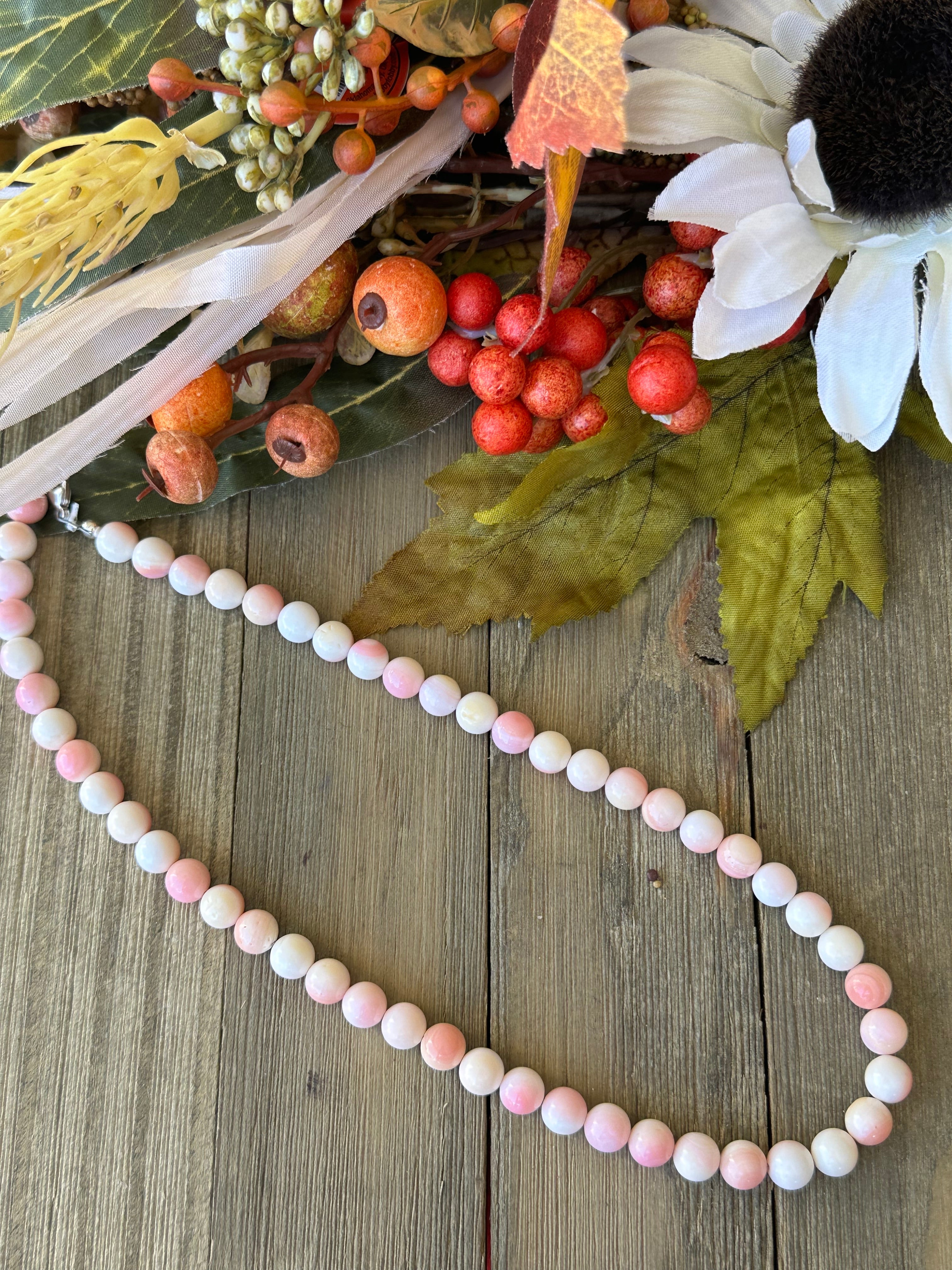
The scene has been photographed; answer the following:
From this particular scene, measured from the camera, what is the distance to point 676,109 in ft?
1.39

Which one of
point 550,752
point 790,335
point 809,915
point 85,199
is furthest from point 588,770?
point 85,199

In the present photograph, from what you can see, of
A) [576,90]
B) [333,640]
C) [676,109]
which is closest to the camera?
[576,90]

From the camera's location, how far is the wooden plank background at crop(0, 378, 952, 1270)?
47 cm

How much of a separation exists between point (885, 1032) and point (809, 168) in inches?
14.8

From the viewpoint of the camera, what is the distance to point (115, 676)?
53 centimetres

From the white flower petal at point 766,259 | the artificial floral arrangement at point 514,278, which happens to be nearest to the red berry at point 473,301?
the artificial floral arrangement at point 514,278

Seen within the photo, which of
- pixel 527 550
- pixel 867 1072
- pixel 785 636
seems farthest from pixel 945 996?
pixel 527 550

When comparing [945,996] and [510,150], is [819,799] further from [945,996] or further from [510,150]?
[510,150]

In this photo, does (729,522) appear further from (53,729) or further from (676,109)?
(53,729)

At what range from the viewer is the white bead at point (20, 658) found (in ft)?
1.72

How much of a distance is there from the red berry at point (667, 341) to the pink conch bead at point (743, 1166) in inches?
14.0

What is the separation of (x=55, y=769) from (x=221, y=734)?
9 centimetres

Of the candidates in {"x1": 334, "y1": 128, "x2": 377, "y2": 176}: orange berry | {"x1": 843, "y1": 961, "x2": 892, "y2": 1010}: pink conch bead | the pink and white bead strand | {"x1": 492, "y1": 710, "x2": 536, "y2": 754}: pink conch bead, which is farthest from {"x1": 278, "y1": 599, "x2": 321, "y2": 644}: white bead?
{"x1": 843, "y1": 961, "x2": 892, "y2": 1010}: pink conch bead

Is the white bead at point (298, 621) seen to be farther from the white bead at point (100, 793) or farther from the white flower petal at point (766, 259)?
the white flower petal at point (766, 259)
